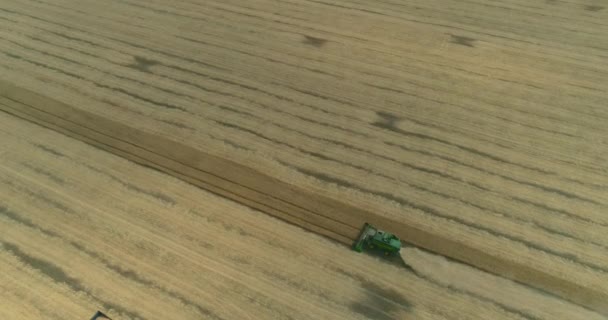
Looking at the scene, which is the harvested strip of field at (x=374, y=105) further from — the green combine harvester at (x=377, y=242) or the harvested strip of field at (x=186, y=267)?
the harvested strip of field at (x=186, y=267)

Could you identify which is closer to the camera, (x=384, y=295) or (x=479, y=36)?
(x=384, y=295)

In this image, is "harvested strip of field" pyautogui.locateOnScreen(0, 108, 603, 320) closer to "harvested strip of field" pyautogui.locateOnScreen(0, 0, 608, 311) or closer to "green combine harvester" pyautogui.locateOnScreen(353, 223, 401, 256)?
"green combine harvester" pyautogui.locateOnScreen(353, 223, 401, 256)

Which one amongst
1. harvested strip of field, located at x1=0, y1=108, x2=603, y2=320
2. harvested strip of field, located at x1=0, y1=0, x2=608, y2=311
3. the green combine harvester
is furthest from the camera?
harvested strip of field, located at x1=0, y1=0, x2=608, y2=311

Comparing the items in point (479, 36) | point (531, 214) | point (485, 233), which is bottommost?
point (485, 233)

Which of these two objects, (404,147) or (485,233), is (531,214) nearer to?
(485,233)

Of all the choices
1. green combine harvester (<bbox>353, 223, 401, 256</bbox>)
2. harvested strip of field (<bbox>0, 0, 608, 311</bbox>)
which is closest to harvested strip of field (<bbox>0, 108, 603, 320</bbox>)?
green combine harvester (<bbox>353, 223, 401, 256</bbox>)

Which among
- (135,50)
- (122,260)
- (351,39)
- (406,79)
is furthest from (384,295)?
(135,50)

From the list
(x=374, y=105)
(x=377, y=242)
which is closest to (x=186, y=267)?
(x=377, y=242)
